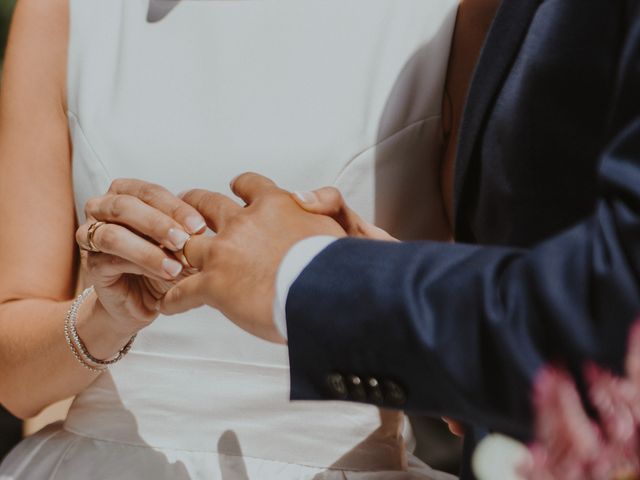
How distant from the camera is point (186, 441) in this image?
133 cm

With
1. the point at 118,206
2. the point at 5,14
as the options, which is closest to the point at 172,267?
the point at 118,206

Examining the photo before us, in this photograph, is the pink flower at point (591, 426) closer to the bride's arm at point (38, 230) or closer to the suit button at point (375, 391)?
the suit button at point (375, 391)

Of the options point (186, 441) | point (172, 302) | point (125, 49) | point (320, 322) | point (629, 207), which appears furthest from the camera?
point (125, 49)

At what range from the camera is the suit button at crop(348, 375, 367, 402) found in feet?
2.69

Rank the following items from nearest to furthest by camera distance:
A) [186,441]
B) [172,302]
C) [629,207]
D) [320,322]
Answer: [629,207] → [320,322] → [172,302] → [186,441]

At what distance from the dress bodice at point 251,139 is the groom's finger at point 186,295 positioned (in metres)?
0.39

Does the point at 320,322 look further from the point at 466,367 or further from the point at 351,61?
the point at 351,61

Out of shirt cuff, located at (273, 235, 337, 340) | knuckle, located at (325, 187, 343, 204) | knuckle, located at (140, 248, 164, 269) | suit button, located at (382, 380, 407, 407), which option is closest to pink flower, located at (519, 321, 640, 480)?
suit button, located at (382, 380, 407, 407)

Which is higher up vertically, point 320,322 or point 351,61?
point 351,61

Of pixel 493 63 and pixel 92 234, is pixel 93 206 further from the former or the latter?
pixel 493 63

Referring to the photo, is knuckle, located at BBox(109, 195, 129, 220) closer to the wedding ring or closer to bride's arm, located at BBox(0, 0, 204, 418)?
the wedding ring

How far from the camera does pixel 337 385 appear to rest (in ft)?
2.73

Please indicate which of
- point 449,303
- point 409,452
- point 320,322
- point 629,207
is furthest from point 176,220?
point 409,452

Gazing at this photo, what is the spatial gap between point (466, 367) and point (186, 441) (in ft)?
2.23
